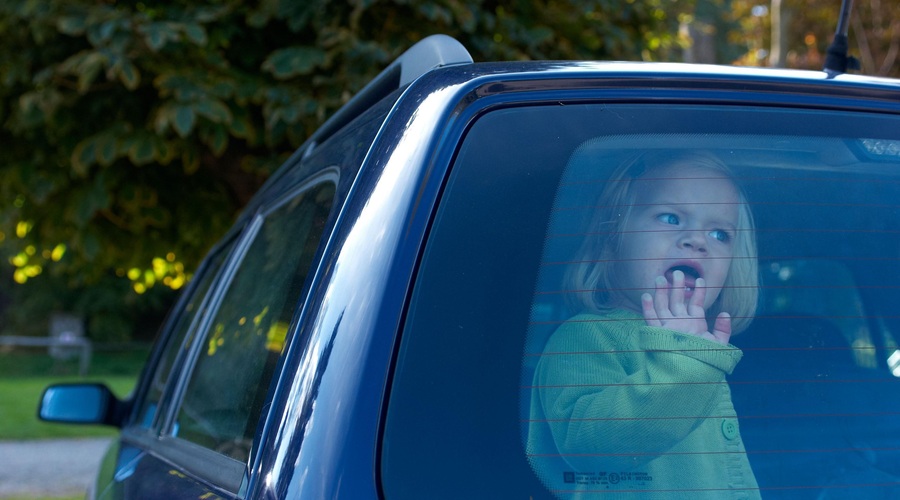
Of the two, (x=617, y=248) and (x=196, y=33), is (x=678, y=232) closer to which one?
(x=617, y=248)

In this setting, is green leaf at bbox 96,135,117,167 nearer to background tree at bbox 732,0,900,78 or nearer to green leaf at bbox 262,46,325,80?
green leaf at bbox 262,46,325,80

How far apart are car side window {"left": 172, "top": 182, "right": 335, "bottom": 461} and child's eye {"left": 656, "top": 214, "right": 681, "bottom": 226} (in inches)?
20.2

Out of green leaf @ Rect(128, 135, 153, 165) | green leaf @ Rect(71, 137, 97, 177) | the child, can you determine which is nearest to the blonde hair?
the child

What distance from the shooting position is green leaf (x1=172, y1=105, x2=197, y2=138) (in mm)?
4184

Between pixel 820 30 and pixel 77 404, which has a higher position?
pixel 820 30

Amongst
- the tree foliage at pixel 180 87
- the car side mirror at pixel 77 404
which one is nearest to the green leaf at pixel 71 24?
the tree foliage at pixel 180 87

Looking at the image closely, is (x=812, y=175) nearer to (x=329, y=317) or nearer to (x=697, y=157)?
(x=697, y=157)

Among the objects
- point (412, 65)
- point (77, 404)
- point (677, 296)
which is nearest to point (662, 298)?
point (677, 296)

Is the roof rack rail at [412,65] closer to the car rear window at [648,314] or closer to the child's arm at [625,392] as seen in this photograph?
the car rear window at [648,314]

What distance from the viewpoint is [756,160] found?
4.86 feet

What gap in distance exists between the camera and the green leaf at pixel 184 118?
4.18 metres

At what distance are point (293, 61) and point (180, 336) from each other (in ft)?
5.66

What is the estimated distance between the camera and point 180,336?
10.7 feet

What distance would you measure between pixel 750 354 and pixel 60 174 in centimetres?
424
